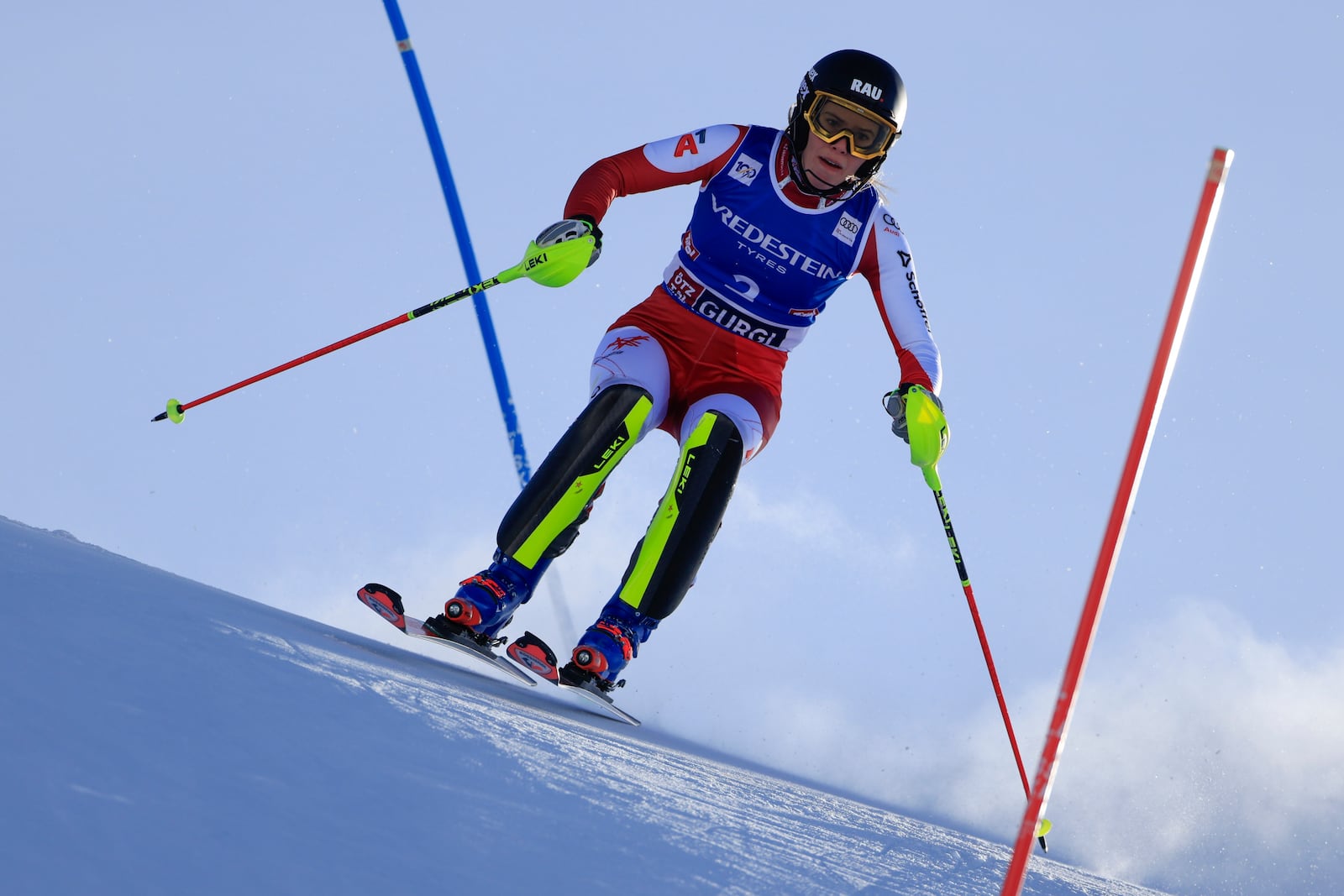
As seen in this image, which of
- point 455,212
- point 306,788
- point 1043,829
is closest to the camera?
point 306,788

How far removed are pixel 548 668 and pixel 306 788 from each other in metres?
2.32

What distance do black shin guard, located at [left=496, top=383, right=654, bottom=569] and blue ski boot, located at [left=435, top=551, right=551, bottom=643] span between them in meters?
0.05

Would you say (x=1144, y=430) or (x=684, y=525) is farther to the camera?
(x=684, y=525)

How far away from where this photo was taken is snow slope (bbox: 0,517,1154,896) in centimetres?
110

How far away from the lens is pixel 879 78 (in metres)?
3.71

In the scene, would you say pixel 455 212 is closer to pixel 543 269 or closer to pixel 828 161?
pixel 543 269

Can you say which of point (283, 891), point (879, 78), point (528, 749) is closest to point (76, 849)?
point (283, 891)

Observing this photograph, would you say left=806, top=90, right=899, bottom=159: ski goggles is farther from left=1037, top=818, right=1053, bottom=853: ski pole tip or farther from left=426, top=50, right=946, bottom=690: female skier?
left=1037, top=818, right=1053, bottom=853: ski pole tip

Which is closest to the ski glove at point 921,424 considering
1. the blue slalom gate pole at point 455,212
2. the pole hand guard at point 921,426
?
the pole hand guard at point 921,426

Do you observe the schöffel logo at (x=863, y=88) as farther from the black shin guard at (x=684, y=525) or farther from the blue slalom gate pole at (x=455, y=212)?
the blue slalom gate pole at (x=455, y=212)

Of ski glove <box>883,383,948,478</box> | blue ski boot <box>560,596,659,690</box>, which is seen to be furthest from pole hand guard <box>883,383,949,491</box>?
blue ski boot <box>560,596,659,690</box>

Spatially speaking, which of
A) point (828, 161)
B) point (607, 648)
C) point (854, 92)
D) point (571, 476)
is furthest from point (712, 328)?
point (607, 648)

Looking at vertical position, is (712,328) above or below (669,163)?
below

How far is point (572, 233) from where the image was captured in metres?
3.78
